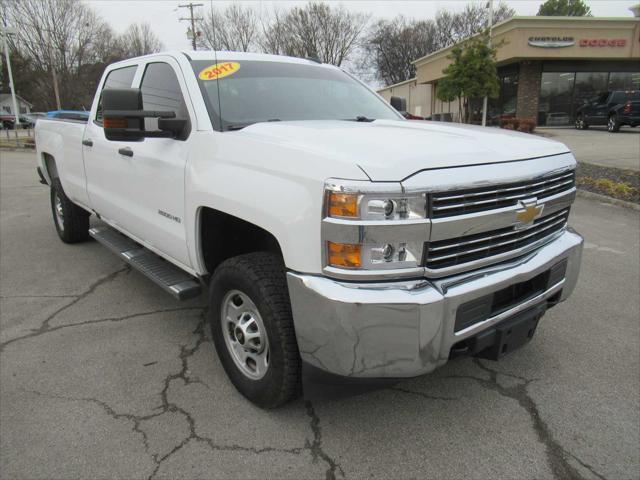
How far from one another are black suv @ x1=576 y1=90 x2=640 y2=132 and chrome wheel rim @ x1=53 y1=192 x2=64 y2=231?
70.1 ft

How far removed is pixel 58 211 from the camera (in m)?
6.02

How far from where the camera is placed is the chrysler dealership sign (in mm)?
23953

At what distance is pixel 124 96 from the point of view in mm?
2748

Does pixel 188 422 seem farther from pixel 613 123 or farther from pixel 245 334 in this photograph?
pixel 613 123

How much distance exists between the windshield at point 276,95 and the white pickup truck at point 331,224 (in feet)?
0.05

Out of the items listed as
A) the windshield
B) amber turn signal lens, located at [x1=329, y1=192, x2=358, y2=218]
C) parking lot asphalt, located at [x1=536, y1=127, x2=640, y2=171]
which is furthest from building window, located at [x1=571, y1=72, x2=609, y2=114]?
amber turn signal lens, located at [x1=329, y1=192, x2=358, y2=218]

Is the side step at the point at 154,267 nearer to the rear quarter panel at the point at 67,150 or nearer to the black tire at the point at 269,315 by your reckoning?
the black tire at the point at 269,315

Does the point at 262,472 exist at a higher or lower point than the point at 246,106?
lower

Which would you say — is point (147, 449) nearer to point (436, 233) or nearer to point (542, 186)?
point (436, 233)

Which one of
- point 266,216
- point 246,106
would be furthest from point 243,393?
point 246,106

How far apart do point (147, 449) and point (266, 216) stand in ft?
4.22

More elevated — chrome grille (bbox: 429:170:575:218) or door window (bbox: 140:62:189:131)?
door window (bbox: 140:62:189:131)

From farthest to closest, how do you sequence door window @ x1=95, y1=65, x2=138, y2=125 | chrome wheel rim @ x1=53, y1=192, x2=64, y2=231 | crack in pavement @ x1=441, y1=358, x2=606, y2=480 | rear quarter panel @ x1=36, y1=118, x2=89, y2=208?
chrome wheel rim @ x1=53, y1=192, x2=64, y2=231
rear quarter panel @ x1=36, y1=118, x2=89, y2=208
door window @ x1=95, y1=65, x2=138, y2=125
crack in pavement @ x1=441, y1=358, x2=606, y2=480

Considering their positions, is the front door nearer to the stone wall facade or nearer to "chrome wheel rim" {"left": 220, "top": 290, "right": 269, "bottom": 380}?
"chrome wheel rim" {"left": 220, "top": 290, "right": 269, "bottom": 380}
